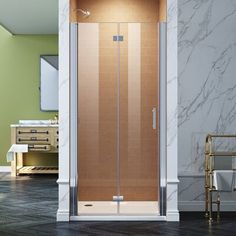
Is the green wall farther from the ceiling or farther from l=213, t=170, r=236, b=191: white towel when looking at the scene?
l=213, t=170, r=236, b=191: white towel

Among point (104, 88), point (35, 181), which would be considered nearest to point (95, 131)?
point (104, 88)

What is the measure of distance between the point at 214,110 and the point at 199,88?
0.29 m

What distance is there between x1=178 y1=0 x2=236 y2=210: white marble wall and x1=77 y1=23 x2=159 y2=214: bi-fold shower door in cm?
61

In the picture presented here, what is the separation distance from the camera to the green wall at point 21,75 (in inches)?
392

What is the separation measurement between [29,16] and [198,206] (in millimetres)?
4148

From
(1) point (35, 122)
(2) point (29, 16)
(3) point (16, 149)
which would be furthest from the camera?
(1) point (35, 122)

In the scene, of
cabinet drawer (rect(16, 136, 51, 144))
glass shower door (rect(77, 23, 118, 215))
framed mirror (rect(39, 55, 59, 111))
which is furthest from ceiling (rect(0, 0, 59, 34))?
glass shower door (rect(77, 23, 118, 215))

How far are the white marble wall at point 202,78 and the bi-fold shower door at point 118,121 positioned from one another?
0.61 metres

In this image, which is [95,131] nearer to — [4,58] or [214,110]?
[214,110]

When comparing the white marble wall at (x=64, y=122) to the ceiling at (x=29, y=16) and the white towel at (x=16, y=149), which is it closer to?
the ceiling at (x=29, y=16)

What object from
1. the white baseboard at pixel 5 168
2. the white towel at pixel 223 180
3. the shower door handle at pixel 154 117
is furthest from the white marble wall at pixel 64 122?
the white baseboard at pixel 5 168

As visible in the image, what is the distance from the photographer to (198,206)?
602 cm

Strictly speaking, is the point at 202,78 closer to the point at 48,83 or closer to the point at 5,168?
the point at 48,83

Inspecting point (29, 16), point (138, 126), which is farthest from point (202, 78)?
point (29, 16)
